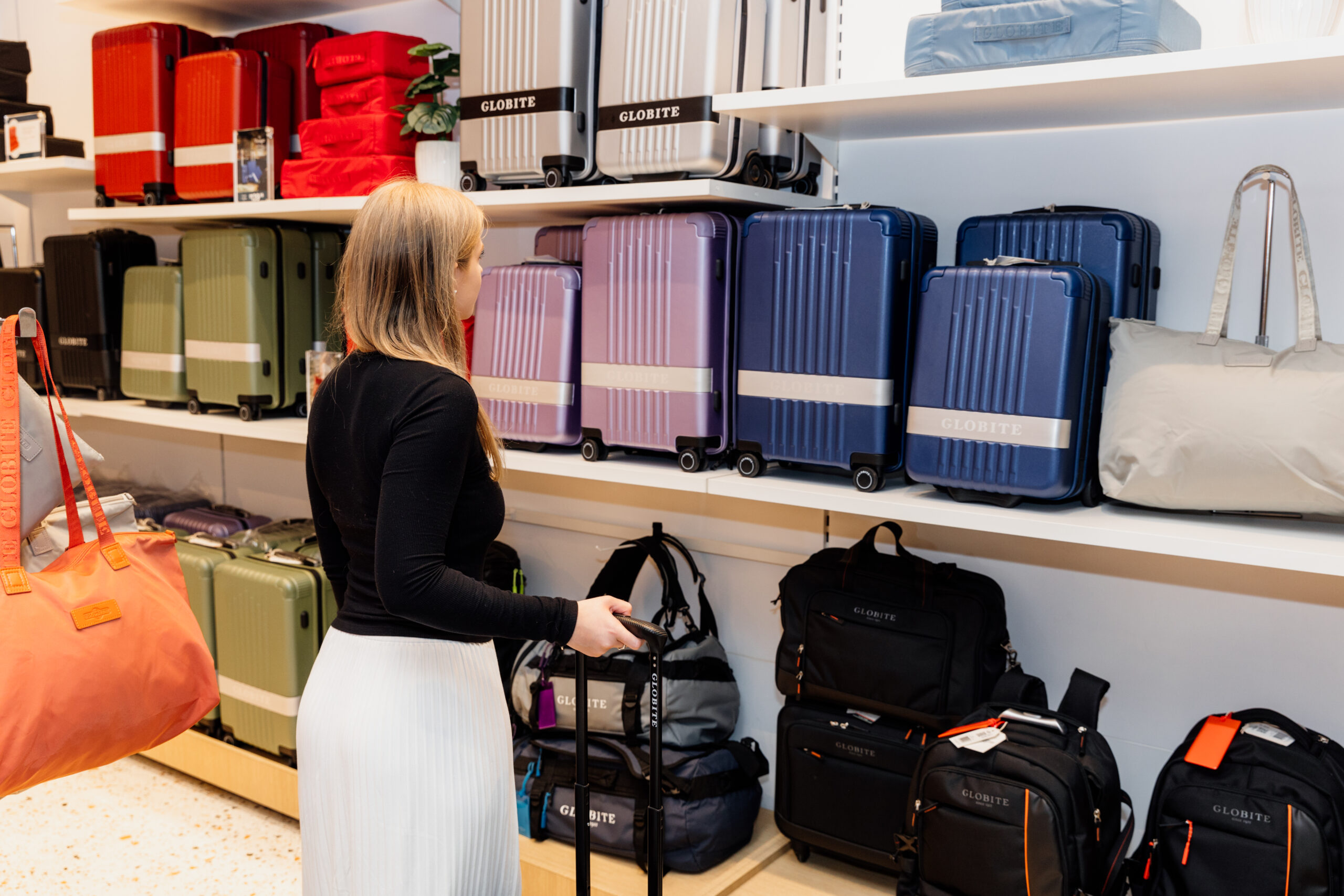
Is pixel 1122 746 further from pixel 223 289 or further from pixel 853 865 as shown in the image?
pixel 223 289

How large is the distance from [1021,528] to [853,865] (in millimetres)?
980

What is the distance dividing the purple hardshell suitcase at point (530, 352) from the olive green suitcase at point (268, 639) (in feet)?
2.96

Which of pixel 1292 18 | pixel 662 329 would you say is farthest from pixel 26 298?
pixel 1292 18

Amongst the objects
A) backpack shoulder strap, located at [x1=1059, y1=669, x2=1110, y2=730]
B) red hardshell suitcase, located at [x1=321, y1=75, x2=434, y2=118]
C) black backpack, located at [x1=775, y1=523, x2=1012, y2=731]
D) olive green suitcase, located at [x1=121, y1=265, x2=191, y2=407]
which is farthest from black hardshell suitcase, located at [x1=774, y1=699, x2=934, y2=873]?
olive green suitcase, located at [x1=121, y1=265, x2=191, y2=407]

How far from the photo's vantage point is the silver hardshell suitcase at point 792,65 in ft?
6.77

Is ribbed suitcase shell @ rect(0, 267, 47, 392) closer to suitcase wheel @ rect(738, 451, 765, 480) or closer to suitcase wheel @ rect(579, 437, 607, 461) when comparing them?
suitcase wheel @ rect(579, 437, 607, 461)

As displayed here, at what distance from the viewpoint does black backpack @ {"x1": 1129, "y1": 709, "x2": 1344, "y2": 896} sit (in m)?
1.60

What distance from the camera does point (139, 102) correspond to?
3.09m

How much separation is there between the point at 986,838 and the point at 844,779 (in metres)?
0.44

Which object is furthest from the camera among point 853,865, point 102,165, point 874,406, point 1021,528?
point 102,165

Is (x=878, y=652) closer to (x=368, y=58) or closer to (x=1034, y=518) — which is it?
(x=1034, y=518)

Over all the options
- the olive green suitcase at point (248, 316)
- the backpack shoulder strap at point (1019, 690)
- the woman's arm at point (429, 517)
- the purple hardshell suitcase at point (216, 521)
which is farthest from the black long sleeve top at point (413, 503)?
the purple hardshell suitcase at point (216, 521)

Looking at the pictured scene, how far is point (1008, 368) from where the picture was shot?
172 cm

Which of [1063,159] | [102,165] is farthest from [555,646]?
[102,165]
